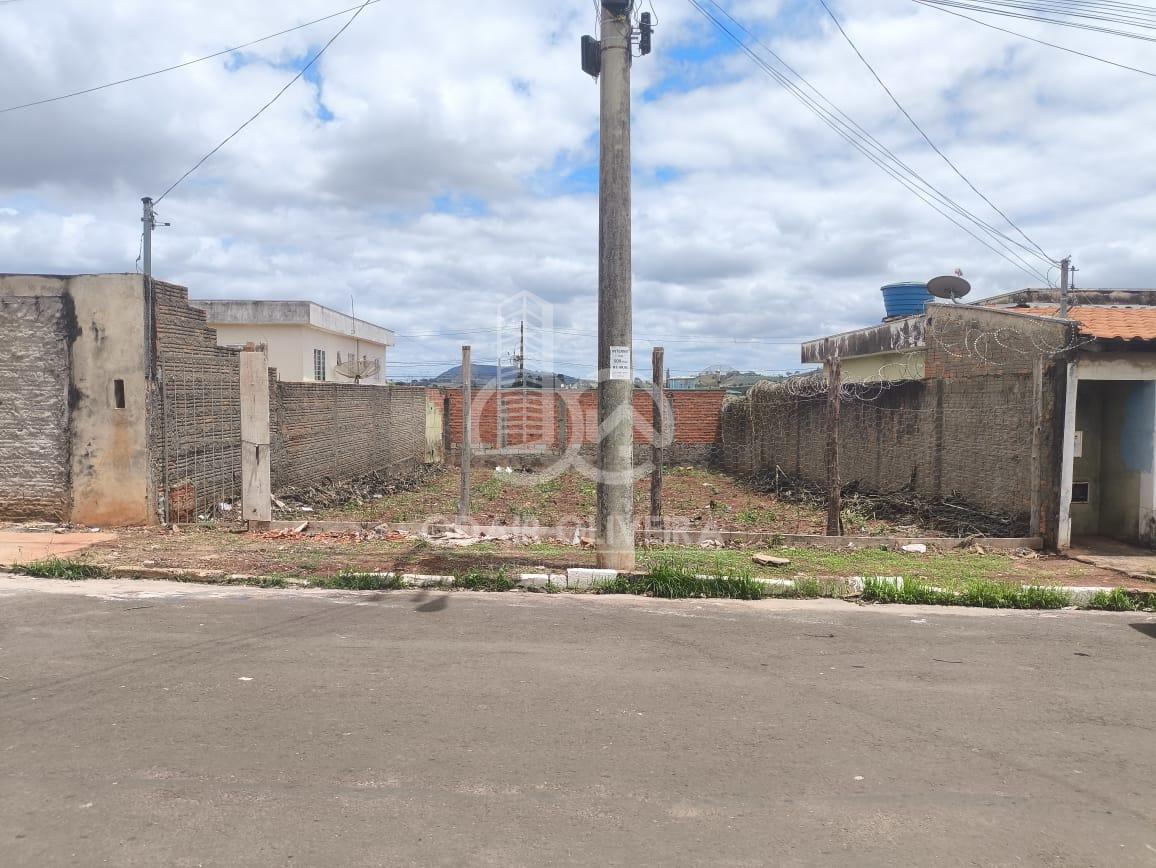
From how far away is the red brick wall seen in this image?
22.4m

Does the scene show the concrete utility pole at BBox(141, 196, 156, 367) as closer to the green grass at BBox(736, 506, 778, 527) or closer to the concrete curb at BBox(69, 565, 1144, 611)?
the concrete curb at BBox(69, 565, 1144, 611)

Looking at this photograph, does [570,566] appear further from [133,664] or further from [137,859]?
[137,859]

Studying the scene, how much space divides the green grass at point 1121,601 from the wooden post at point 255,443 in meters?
9.50

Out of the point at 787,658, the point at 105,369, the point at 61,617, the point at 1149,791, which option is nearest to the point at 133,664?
the point at 61,617

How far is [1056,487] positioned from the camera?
34.5 feet

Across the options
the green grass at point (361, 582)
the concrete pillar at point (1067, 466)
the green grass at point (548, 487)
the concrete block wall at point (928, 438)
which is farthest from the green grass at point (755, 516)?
the green grass at point (361, 582)

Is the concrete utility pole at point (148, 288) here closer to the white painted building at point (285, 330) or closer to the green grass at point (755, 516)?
the green grass at point (755, 516)

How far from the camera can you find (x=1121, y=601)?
25.8 ft

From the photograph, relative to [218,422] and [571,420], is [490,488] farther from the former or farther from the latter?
[218,422]

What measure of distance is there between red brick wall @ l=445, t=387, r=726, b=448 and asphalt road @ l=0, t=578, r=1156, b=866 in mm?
15516

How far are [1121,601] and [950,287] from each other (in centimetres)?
917

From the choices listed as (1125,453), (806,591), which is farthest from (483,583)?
(1125,453)

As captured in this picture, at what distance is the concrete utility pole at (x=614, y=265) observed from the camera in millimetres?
8680

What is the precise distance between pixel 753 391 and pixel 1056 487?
34.3 ft
